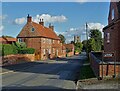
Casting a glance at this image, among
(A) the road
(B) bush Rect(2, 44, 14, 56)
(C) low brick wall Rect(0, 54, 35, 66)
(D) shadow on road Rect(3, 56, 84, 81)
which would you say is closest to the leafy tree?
(C) low brick wall Rect(0, 54, 35, 66)

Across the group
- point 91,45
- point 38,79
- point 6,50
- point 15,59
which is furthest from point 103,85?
point 91,45

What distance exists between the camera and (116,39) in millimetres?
26172

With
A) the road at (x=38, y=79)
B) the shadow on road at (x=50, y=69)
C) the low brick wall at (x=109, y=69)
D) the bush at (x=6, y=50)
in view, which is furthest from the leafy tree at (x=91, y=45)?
the low brick wall at (x=109, y=69)

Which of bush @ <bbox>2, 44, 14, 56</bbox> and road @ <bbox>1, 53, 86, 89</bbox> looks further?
bush @ <bbox>2, 44, 14, 56</bbox>

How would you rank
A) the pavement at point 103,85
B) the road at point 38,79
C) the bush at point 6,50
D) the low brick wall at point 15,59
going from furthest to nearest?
the bush at point 6,50 → the low brick wall at point 15,59 → the road at point 38,79 → the pavement at point 103,85

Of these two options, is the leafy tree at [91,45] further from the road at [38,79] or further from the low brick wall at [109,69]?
the low brick wall at [109,69]

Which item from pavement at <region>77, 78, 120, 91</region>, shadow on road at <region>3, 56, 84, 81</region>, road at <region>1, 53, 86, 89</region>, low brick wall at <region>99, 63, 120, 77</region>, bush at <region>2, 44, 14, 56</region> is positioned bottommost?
shadow on road at <region>3, 56, 84, 81</region>

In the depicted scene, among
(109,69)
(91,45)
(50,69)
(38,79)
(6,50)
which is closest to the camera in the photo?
(109,69)

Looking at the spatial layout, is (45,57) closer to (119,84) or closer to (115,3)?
→ (115,3)

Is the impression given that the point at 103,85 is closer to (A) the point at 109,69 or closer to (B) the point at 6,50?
(A) the point at 109,69

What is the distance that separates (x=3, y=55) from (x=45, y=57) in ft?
89.7

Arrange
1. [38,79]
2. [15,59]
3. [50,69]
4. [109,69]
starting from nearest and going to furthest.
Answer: [109,69] < [38,79] < [50,69] < [15,59]

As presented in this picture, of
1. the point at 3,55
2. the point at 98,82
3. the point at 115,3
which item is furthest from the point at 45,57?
the point at 98,82

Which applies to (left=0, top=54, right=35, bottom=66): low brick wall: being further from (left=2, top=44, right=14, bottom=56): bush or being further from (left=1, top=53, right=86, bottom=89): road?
(left=1, top=53, right=86, bottom=89): road
